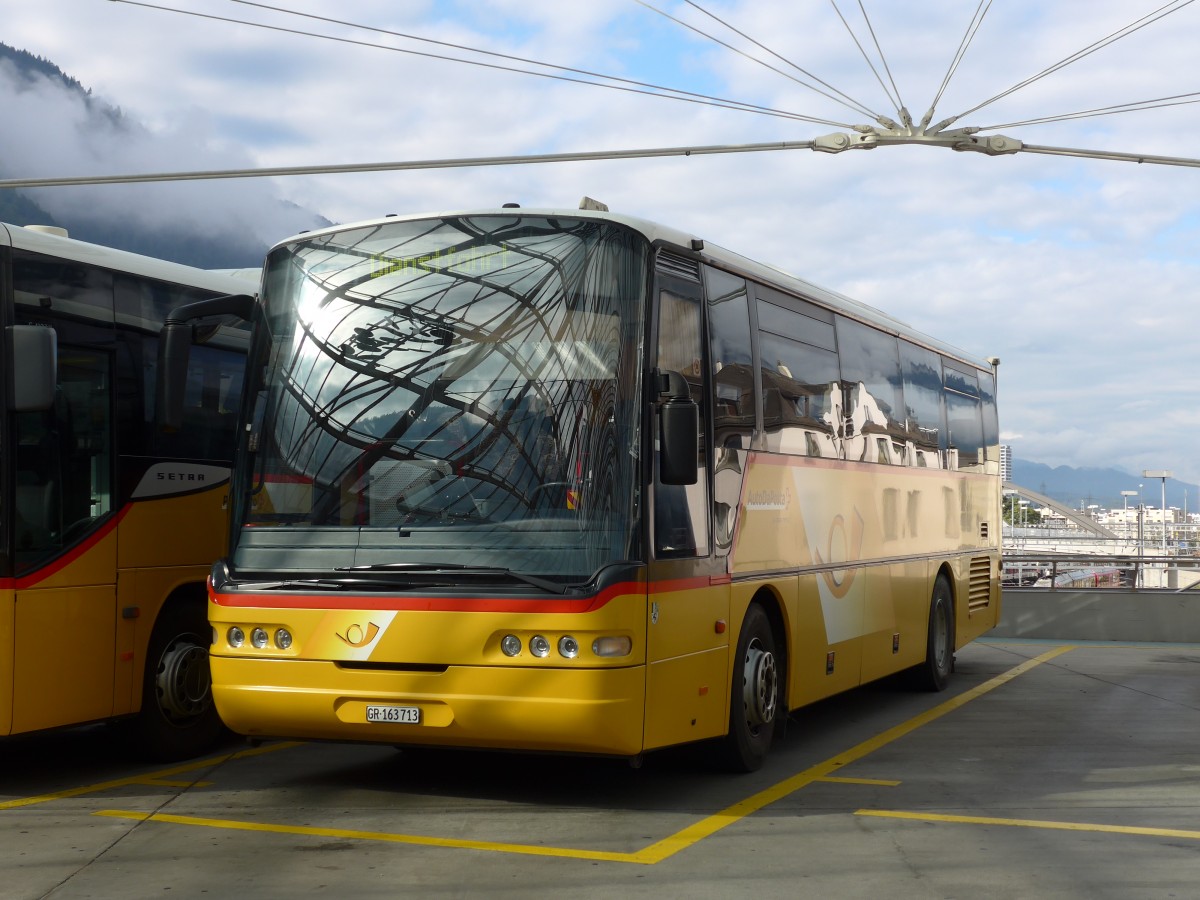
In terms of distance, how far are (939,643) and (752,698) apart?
641 centimetres

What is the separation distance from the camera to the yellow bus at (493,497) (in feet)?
25.9

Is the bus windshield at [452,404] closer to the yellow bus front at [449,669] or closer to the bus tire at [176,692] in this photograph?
the yellow bus front at [449,669]

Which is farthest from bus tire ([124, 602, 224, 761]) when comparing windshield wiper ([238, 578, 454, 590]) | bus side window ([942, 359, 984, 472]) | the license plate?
bus side window ([942, 359, 984, 472])

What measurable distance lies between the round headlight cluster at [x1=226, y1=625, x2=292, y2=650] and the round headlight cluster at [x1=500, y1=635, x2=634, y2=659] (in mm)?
1300

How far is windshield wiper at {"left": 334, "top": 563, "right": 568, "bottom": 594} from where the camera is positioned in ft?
25.6

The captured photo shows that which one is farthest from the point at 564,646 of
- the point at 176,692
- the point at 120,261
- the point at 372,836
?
the point at 120,261

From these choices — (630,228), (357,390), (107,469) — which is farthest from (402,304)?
(107,469)

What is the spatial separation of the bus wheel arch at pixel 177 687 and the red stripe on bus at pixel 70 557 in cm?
84

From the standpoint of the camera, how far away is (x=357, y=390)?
838cm

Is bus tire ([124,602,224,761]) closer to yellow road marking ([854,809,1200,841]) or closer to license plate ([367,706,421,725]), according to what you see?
license plate ([367,706,421,725])

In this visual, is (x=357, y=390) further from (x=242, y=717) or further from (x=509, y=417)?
(x=242, y=717)

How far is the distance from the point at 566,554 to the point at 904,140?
831 centimetres

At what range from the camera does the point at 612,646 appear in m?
7.80

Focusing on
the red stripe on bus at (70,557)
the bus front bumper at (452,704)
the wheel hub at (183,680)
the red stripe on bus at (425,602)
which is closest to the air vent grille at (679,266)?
the red stripe on bus at (425,602)
